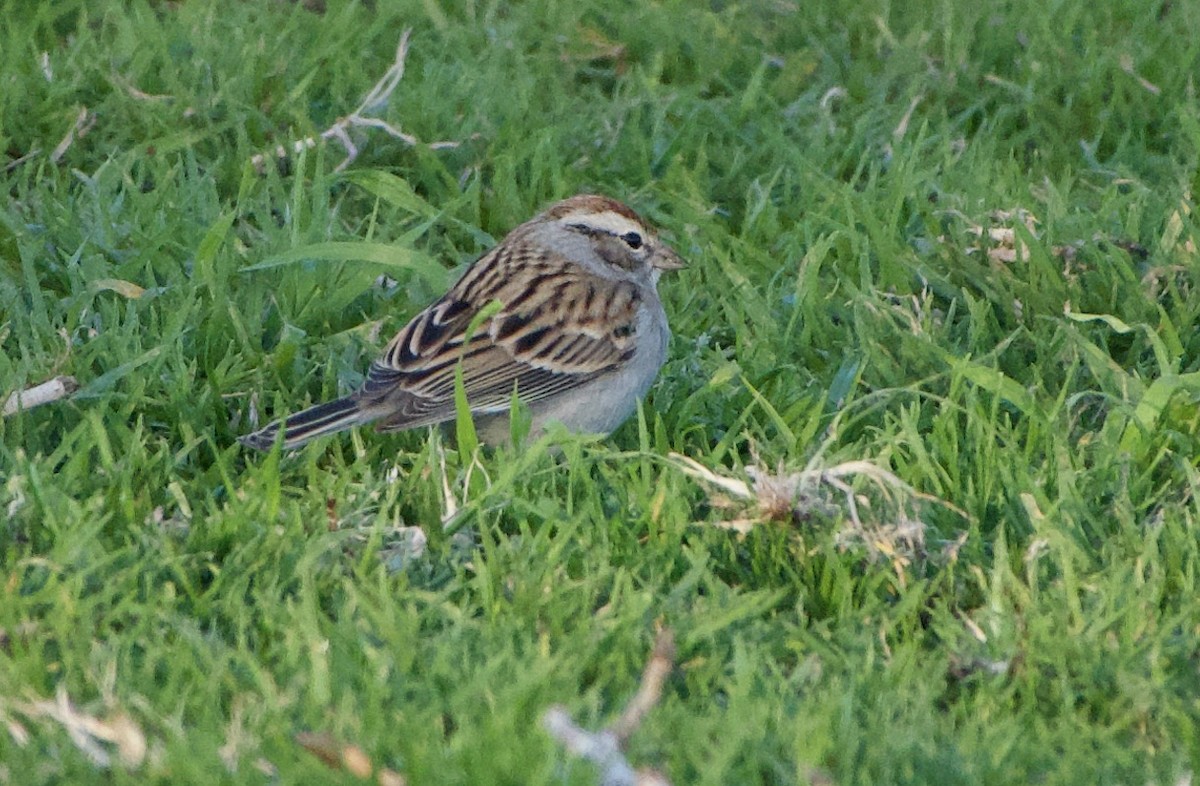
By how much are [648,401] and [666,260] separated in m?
0.62

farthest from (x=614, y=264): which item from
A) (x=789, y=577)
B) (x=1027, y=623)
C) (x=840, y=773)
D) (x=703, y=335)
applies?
(x=840, y=773)

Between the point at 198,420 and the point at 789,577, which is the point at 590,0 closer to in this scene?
the point at 198,420

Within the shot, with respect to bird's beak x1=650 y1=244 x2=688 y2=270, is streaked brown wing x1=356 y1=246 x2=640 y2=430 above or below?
above

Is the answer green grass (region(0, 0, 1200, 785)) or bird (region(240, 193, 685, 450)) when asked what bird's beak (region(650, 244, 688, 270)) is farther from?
green grass (region(0, 0, 1200, 785))

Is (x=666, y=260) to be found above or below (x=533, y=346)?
below

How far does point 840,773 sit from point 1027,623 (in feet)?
2.72

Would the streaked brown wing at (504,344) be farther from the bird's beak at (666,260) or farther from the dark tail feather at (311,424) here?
the bird's beak at (666,260)

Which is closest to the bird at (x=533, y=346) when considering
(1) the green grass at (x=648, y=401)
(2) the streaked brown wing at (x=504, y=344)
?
(2) the streaked brown wing at (x=504, y=344)

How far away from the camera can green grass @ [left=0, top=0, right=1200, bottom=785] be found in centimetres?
386

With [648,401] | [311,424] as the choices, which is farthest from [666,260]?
[311,424]

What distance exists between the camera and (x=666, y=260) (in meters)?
6.21

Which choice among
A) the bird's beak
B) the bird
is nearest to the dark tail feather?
the bird

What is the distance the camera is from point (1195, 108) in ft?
24.4

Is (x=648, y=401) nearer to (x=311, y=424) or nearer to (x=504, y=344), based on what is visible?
(x=504, y=344)
